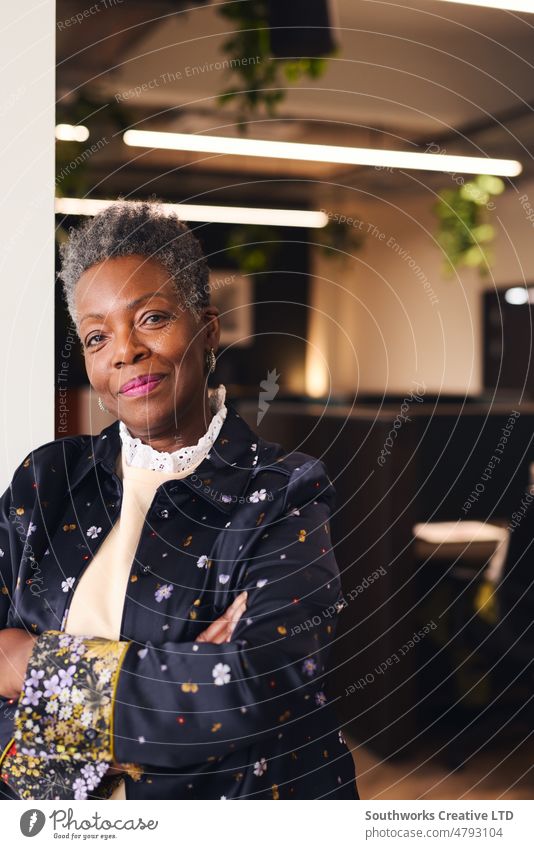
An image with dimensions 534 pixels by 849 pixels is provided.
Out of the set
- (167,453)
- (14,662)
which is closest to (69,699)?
(14,662)

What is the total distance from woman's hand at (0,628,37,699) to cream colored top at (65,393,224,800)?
7 cm

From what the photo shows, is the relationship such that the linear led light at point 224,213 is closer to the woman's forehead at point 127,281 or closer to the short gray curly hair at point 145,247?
the short gray curly hair at point 145,247

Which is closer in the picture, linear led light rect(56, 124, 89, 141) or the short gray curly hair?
the short gray curly hair

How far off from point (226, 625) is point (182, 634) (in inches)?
2.5

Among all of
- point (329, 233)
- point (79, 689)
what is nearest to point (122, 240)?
point (329, 233)

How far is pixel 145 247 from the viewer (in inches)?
42.8

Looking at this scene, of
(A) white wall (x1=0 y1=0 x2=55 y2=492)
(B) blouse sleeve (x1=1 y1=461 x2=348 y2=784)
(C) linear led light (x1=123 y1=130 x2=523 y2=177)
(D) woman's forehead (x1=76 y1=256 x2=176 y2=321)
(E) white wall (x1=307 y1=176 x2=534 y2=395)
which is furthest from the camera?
(E) white wall (x1=307 y1=176 x2=534 y2=395)

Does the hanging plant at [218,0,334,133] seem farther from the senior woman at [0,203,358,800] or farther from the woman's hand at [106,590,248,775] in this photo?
the woman's hand at [106,590,248,775]

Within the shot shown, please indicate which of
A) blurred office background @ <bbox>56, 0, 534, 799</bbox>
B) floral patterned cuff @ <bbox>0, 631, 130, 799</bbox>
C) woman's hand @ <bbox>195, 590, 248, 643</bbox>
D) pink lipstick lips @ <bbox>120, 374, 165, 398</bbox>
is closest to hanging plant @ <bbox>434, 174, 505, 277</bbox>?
blurred office background @ <bbox>56, 0, 534, 799</bbox>

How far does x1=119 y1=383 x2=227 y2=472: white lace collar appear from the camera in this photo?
1118 millimetres

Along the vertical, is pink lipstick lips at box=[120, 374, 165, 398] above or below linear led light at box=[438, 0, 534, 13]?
below

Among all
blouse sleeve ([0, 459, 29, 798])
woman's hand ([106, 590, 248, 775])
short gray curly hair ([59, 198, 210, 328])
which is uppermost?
short gray curly hair ([59, 198, 210, 328])

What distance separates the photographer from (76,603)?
1.09 meters

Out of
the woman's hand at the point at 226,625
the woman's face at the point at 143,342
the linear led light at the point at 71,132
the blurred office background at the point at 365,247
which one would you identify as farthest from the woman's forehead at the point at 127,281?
the woman's hand at the point at 226,625
